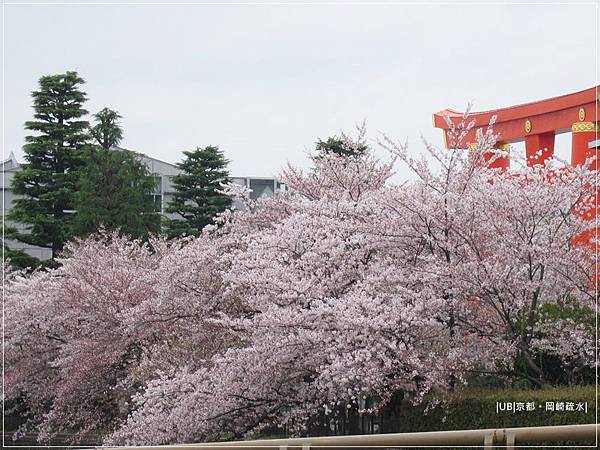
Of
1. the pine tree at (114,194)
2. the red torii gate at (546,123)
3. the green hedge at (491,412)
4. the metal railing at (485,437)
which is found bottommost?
the green hedge at (491,412)

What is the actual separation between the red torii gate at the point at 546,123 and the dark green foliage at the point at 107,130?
10.8m

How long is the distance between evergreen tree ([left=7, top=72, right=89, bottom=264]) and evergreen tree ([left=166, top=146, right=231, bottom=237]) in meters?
2.83

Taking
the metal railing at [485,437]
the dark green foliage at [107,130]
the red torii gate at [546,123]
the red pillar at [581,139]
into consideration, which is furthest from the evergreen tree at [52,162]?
the metal railing at [485,437]

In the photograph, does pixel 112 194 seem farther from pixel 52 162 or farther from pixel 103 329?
pixel 103 329

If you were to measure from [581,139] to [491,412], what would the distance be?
26.5ft

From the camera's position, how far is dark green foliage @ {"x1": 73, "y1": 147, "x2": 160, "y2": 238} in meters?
25.2

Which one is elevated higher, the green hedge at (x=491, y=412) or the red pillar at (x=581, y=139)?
the red pillar at (x=581, y=139)

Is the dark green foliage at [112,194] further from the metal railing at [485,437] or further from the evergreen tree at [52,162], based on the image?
the metal railing at [485,437]

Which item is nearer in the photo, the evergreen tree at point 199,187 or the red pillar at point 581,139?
the red pillar at point 581,139

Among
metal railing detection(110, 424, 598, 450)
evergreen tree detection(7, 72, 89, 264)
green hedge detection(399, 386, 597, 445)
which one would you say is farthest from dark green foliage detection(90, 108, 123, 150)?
metal railing detection(110, 424, 598, 450)

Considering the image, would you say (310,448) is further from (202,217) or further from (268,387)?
(202,217)

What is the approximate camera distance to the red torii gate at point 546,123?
16.9m

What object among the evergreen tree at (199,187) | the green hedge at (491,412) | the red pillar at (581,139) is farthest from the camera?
the evergreen tree at (199,187)

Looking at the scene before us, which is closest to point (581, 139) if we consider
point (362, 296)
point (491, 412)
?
point (362, 296)
